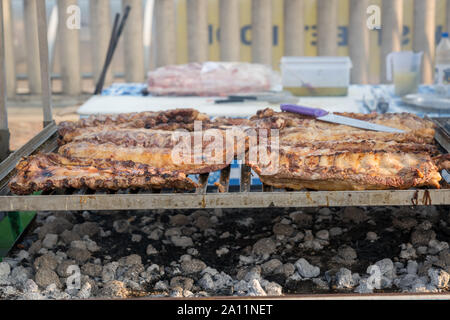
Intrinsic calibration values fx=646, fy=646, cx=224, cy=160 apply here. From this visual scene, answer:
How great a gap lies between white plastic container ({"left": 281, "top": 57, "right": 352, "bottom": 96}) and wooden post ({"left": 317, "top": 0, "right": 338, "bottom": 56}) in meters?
3.49

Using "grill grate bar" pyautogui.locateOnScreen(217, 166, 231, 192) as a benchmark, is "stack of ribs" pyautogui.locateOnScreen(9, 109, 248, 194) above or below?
above

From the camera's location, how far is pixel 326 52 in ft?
28.7

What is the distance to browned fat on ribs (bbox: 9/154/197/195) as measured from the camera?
2.84 m

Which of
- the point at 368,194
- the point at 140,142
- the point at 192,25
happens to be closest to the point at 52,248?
the point at 140,142

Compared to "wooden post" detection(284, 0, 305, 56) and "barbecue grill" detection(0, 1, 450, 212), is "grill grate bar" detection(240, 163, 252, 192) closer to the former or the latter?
"barbecue grill" detection(0, 1, 450, 212)

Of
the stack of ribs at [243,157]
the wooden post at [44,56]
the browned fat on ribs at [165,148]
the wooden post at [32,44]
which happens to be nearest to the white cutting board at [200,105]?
the wooden post at [44,56]

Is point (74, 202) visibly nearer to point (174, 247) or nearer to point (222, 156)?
point (222, 156)

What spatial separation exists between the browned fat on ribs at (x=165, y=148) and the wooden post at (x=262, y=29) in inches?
220

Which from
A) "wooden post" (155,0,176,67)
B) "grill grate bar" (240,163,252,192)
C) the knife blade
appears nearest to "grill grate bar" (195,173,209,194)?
"grill grate bar" (240,163,252,192)

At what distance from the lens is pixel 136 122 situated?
3.78 metres

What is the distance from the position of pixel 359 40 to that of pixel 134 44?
Result: 3.12 meters

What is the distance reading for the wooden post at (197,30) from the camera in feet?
28.9

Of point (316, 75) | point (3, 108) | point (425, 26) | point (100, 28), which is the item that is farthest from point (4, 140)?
point (425, 26)

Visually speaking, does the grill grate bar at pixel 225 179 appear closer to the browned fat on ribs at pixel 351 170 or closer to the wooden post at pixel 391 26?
the browned fat on ribs at pixel 351 170
